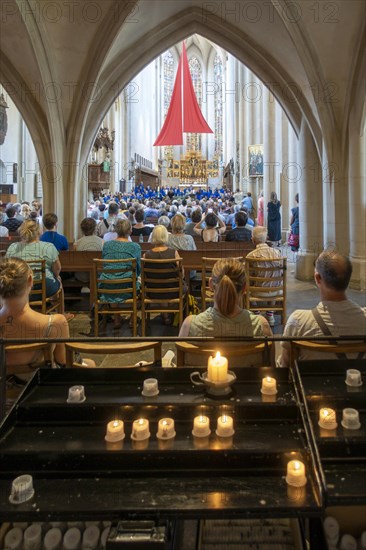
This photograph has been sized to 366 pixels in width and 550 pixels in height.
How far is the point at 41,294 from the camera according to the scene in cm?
430

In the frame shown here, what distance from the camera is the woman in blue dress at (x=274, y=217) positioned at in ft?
34.6

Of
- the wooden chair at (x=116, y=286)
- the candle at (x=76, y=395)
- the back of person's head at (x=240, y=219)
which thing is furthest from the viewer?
the back of person's head at (x=240, y=219)

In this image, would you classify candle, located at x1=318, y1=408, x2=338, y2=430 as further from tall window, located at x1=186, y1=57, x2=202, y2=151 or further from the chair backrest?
tall window, located at x1=186, y1=57, x2=202, y2=151

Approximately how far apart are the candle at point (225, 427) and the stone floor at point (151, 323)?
92.0 inches

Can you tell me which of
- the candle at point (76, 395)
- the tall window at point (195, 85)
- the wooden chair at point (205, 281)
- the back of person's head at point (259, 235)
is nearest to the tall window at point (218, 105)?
the tall window at point (195, 85)

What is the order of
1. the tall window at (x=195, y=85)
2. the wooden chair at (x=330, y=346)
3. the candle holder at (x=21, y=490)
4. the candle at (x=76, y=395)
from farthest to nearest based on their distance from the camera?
the tall window at (x=195, y=85) < the wooden chair at (x=330, y=346) < the candle at (x=76, y=395) < the candle holder at (x=21, y=490)

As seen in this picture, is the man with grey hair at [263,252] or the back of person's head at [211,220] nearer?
the man with grey hair at [263,252]

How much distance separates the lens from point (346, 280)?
2254 mm

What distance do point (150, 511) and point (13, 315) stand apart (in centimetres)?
139

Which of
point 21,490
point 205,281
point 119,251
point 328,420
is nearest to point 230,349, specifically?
point 328,420

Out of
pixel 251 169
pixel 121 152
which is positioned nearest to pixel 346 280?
pixel 251 169

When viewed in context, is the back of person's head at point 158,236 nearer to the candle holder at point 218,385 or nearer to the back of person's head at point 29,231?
the back of person's head at point 29,231

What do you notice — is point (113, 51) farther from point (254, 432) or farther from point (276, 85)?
point (254, 432)

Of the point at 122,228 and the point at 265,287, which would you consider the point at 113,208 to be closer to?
the point at 122,228
